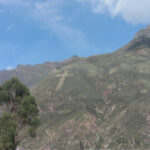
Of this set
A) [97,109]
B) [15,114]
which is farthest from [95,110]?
[15,114]

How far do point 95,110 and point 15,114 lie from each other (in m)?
106

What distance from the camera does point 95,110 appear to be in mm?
135000

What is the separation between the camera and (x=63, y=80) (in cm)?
17538

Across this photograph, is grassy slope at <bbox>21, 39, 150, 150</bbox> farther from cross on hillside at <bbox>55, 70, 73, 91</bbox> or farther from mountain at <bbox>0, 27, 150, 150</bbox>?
cross on hillside at <bbox>55, 70, 73, 91</bbox>

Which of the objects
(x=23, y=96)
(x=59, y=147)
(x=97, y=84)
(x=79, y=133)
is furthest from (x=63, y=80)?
(x=23, y=96)

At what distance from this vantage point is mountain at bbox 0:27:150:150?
101m

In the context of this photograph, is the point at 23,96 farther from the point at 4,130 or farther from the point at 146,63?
the point at 146,63

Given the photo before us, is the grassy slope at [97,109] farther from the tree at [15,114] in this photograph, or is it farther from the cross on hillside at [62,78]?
the tree at [15,114]

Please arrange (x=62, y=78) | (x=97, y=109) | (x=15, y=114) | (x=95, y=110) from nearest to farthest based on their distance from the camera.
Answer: (x=15, y=114) → (x=95, y=110) → (x=97, y=109) → (x=62, y=78)

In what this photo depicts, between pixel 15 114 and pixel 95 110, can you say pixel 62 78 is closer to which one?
pixel 95 110

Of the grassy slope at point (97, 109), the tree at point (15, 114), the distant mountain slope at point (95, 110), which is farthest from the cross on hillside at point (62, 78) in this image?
the tree at point (15, 114)

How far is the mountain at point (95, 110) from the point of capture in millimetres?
101250

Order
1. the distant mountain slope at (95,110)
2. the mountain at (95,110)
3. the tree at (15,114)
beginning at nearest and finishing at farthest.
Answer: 1. the tree at (15,114)
2. the mountain at (95,110)
3. the distant mountain slope at (95,110)

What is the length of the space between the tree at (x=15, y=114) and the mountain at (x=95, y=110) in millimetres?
69326
